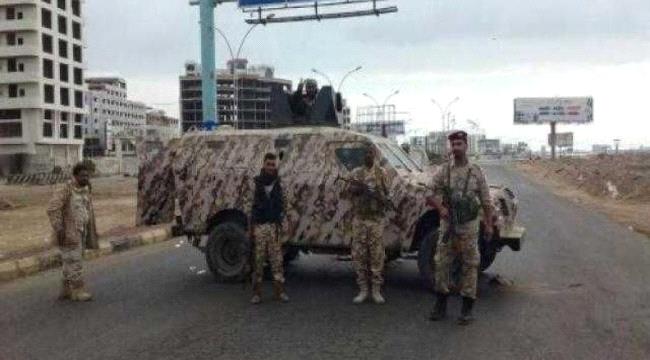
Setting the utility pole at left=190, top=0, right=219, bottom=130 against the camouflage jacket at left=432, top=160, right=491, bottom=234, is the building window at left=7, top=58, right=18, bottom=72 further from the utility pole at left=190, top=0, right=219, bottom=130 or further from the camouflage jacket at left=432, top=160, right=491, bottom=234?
the camouflage jacket at left=432, top=160, right=491, bottom=234

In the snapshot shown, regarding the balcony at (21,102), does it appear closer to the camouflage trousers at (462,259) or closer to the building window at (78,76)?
the building window at (78,76)

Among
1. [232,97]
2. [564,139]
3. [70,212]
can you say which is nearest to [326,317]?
[70,212]

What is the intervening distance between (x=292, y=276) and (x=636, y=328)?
5012 millimetres

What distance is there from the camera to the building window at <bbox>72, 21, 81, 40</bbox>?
88.6 meters

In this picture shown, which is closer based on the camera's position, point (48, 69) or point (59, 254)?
point (59, 254)

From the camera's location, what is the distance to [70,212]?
960 centimetres

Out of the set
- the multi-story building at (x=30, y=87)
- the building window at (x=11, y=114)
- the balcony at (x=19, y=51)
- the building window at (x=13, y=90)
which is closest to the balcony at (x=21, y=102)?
the multi-story building at (x=30, y=87)

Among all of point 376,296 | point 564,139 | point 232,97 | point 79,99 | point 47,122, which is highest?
point 79,99

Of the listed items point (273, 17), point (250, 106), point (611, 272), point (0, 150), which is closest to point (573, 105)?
point (250, 106)

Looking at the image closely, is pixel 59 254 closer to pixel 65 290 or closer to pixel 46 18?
pixel 65 290

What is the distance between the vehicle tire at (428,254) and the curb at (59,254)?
5559mm

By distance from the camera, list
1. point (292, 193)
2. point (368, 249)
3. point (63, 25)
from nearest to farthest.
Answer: point (368, 249)
point (292, 193)
point (63, 25)

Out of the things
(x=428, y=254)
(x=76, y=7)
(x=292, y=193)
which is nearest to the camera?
(x=428, y=254)

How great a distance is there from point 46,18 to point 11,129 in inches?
483
